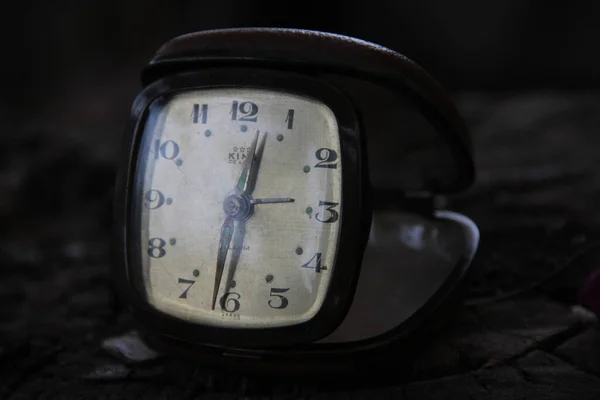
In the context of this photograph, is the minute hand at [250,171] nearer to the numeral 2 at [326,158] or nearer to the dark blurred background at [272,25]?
the numeral 2 at [326,158]

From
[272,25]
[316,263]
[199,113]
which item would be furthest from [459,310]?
[272,25]

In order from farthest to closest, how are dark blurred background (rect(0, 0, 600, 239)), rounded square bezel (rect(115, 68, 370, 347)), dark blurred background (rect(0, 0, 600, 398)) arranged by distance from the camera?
1. dark blurred background (rect(0, 0, 600, 239))
2. dark blurred background (rect(0, 0, 600, 398))
3. rounded square bezel (rect(115, 68, 370, 347))

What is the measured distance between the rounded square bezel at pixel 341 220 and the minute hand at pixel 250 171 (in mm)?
71

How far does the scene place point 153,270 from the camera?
2.14 ft

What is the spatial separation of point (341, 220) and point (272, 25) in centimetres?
156

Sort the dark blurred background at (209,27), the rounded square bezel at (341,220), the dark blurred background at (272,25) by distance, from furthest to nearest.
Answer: the dark blurred background at (209,27) → the dark blurred background at (272,25) → the rounded square bezel at (341,220)

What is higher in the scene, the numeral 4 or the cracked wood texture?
the numeral 4

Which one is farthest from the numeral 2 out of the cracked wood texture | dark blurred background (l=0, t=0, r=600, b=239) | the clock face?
dark blurred background (l=0, t=0, r=600, b=239)

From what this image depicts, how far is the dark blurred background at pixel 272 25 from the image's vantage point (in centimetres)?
173

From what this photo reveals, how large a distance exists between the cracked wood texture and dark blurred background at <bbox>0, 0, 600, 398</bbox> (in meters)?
0.01

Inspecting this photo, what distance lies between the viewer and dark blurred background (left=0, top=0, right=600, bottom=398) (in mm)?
1733

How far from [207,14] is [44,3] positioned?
0.57 metres

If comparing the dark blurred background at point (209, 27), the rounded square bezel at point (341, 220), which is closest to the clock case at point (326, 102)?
the rounded square bezel at point (341, 220)

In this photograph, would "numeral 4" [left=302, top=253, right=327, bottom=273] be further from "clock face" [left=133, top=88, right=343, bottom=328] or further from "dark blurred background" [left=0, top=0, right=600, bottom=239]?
"dark blurred background" [left=0, top=0, right=600, bottom=239]
